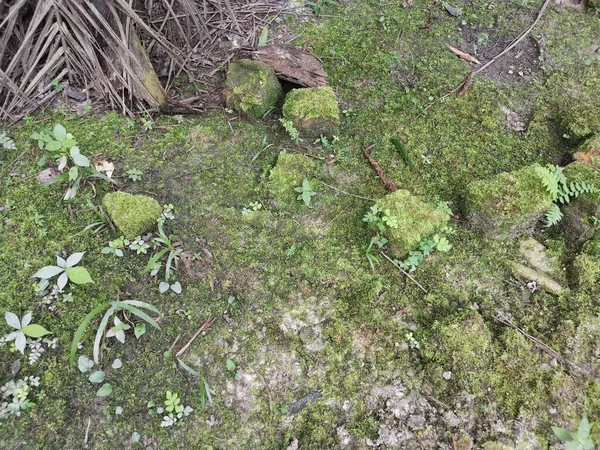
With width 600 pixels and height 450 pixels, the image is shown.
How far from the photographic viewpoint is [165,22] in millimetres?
3141

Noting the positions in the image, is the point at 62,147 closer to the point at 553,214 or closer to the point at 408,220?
the point at 408,220

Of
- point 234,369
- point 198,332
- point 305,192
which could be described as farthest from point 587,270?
point 198,332

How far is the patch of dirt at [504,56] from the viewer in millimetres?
3314

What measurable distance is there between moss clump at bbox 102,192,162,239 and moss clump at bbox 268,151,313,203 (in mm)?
739

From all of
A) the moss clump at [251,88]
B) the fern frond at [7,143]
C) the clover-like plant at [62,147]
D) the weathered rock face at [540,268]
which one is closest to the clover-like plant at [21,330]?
the clover-like plant at [62,147]

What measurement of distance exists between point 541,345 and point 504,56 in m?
2.41

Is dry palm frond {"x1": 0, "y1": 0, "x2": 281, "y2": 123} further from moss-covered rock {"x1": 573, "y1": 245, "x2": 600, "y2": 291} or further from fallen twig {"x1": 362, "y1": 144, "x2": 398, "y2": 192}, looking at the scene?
moss-covered rock {"x1": 573, "y1": 245, "x2": 600, "y2": 291}

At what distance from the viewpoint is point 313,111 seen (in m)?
2.82

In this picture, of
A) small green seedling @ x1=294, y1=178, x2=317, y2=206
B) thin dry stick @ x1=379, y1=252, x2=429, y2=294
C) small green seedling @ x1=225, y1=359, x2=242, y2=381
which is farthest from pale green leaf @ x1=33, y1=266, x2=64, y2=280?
thin dry stick @ x1=379, y1=252, x2=429, y2=294

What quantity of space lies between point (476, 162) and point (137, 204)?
2.26m

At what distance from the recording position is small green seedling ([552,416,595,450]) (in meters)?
1.83

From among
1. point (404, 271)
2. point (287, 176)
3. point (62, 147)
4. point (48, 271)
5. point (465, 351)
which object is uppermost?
point (62, 147)

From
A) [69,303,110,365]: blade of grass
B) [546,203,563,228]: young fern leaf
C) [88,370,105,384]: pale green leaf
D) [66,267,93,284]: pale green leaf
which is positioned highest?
[66,267,93,284]: pale green leaf

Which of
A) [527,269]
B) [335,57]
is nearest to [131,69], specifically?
[335,57]
